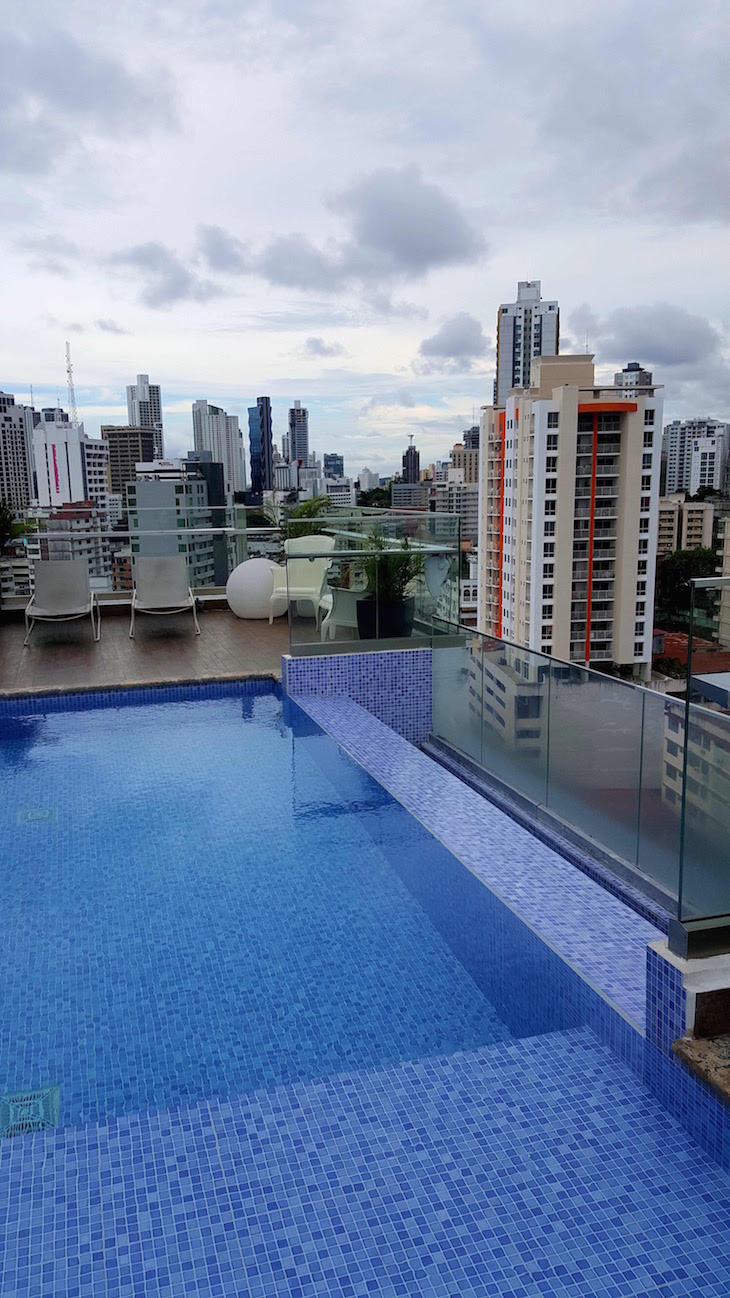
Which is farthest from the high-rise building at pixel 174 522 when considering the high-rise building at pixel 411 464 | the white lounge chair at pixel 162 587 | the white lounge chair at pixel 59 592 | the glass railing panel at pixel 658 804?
the high-rise building at pixel 411 464

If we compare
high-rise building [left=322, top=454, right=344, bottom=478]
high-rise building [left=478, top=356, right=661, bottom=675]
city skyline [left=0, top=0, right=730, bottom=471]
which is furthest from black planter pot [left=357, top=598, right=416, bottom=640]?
high-rise building [left=478, top=356, right=661, bottom=675]

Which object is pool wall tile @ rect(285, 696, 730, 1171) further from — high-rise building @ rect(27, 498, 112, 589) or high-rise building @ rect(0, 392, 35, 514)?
high-rise building @ rect(0, 392, 35, 514)

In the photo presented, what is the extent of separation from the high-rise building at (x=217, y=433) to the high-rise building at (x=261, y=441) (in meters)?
1.15

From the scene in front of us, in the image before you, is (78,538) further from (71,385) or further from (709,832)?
(71,385)

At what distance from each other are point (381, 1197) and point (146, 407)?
1855 inches

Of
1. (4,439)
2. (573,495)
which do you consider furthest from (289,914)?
(573,495)

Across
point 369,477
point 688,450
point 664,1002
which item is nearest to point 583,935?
point 664,1002

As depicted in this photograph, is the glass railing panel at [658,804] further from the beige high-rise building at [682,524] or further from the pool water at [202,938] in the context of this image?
the beige high-rise building at [682,524]

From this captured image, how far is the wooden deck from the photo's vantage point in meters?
7.89

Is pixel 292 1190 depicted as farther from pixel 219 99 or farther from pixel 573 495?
pixel 573 495

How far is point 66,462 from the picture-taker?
24422mm

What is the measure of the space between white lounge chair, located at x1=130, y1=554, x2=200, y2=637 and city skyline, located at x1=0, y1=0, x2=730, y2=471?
621cm

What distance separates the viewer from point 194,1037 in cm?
345

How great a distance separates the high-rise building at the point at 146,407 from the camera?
1590 inches
